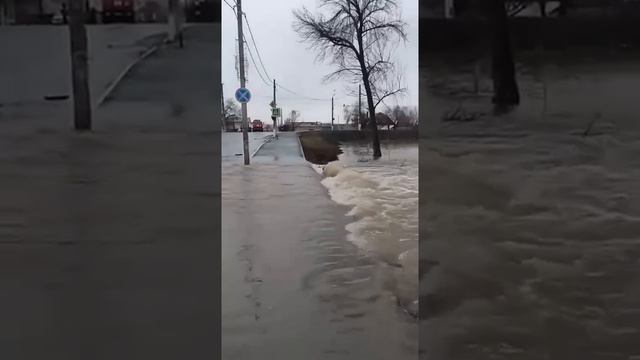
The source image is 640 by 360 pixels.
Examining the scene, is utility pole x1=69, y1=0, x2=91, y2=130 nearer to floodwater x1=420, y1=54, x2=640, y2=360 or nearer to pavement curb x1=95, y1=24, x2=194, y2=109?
Result: pavement curb x1=95, y1=24, x2=194, y2=109

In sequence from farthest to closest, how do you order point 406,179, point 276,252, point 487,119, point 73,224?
point 406,179 < point 276,252 < point 487,119 < point 73,224

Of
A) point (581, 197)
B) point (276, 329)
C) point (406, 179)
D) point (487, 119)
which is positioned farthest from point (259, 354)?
point (406, 179)

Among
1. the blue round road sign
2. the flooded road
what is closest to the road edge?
the flooded road

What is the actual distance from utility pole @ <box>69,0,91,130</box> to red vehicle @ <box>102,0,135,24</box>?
0.14 metres

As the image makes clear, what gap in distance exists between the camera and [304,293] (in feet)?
15.3

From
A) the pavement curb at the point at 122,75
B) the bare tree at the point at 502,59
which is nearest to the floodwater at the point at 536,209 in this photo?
the bare tree at the point at 502,59

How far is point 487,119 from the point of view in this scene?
388 cm

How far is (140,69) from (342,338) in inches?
82.5

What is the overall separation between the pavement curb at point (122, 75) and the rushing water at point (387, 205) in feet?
8.18

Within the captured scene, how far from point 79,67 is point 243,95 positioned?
1208 cm

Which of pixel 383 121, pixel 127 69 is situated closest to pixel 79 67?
pixel 127 69

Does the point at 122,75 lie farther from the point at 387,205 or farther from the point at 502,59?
the point at 387,205

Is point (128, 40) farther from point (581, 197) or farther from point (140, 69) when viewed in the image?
point (581, 197)

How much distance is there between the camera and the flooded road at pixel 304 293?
368 centimetres
